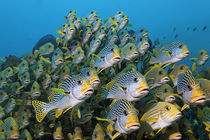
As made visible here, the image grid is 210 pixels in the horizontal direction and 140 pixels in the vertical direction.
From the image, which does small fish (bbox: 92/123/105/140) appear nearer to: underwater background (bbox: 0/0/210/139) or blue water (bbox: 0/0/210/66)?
underwater background (bbox: 0/0/210/139)

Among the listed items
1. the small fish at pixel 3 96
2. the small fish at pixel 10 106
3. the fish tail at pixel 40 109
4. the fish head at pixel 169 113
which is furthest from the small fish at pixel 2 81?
the fish head at pixel 169 113

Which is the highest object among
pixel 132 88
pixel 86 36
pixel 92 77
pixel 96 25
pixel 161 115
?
pixel 96 25

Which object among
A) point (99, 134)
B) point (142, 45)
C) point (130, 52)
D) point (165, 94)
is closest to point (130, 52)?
point (130, 52)

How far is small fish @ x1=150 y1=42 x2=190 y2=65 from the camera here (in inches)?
163

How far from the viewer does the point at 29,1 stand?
574 feet

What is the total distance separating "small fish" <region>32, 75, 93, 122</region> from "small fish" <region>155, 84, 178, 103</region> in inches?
63.8

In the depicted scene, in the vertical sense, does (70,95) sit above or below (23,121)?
above

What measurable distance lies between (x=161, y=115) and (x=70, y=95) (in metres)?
1.50

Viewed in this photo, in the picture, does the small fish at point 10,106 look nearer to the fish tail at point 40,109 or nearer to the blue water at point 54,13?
the fish tail at point 40,109

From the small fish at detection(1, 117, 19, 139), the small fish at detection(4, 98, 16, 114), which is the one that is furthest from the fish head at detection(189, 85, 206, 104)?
the small fish at detection(4, 98, 16, 114)

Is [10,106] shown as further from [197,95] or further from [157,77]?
[197,95]

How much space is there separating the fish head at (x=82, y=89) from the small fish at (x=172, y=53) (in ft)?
7.76

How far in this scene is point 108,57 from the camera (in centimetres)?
389

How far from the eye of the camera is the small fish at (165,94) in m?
3.46
